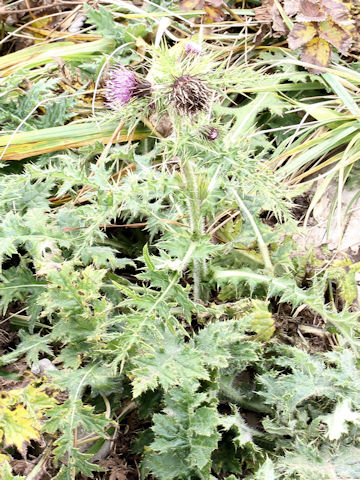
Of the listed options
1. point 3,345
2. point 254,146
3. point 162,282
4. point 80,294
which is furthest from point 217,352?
point 254,146

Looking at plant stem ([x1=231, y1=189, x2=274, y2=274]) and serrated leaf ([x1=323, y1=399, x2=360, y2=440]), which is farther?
plant stem ([x1=231, y1=189, x2=274, y2=274])

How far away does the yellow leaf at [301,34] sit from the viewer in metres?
2.68

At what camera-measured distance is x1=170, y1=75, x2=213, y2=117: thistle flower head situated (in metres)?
1.45

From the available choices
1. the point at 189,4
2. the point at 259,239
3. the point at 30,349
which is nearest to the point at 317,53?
the point at 189,4

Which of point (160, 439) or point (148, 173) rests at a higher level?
point (148, 173)

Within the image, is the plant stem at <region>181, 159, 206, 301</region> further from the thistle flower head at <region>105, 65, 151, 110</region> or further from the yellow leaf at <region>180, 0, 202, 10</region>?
the yellow leaf at <region>180, 0, 202, 10</region>

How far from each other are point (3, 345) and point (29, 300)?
27 cm

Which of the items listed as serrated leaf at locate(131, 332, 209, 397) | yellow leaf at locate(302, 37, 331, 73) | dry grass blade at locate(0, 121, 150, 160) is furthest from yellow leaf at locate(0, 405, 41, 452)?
yellow leaf at locate(302, 37, 331, 73)

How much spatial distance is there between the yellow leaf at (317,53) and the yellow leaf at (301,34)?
42 millimetres

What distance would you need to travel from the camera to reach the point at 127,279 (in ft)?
7.70

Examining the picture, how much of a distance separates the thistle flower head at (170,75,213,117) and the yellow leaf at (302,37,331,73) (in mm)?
1408

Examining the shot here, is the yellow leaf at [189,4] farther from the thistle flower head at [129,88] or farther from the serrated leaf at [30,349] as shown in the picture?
the serrated leaf at [30,349]

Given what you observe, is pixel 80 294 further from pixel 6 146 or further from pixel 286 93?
pixel 286 93

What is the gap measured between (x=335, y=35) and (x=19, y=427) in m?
2.33
